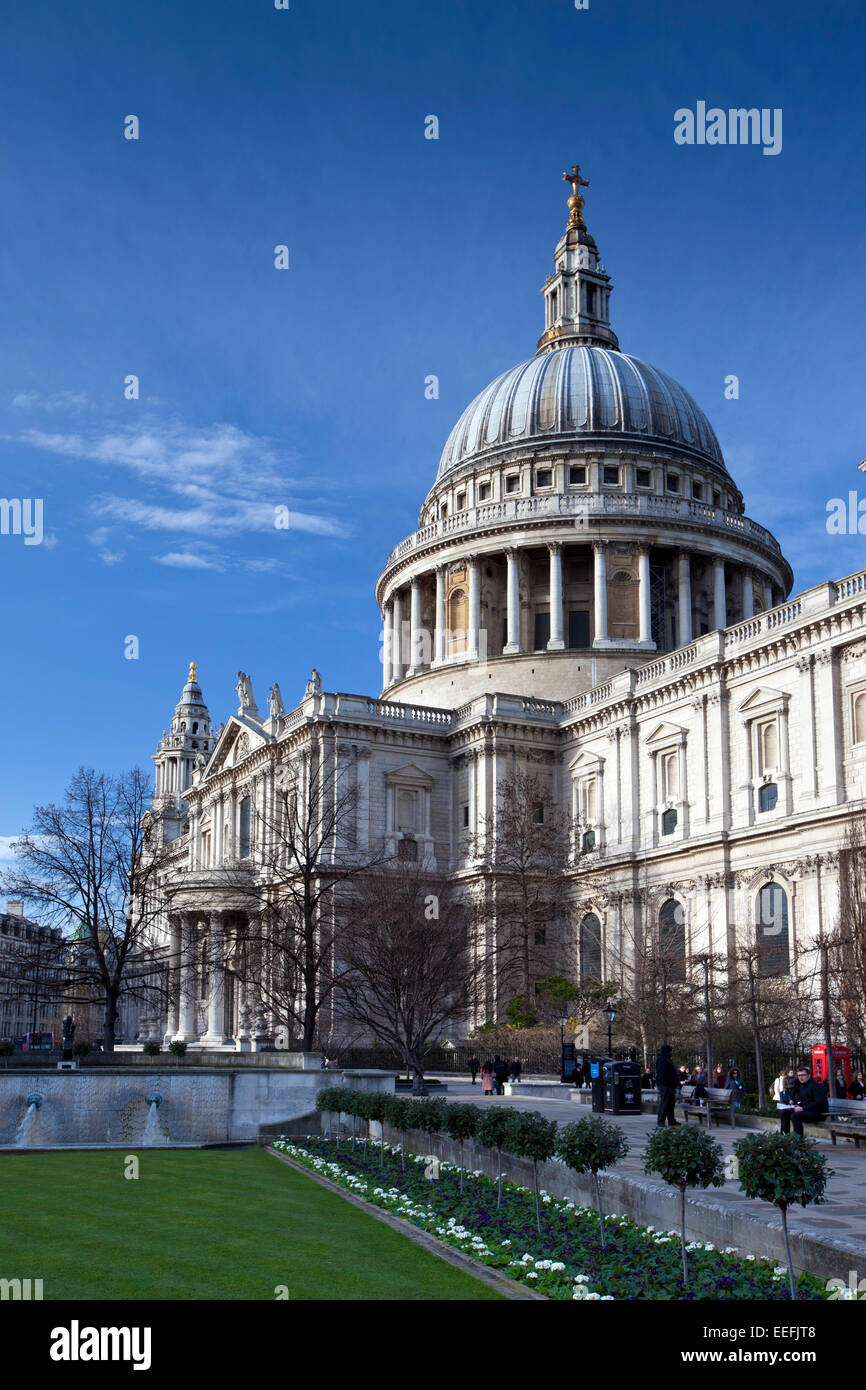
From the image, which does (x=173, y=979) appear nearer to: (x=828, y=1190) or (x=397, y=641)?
(x=397, y=641)

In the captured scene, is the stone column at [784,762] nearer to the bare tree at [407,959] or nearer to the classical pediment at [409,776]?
the bare tree at [407,959]

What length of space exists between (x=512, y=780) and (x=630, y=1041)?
2042 cm

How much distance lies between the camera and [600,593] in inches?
3034

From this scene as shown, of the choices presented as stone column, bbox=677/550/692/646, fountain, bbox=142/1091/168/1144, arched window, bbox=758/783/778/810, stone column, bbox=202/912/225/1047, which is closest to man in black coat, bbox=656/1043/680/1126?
fountain, bbox=142/1091/168/1144

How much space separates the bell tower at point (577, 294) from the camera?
9706 centimetres

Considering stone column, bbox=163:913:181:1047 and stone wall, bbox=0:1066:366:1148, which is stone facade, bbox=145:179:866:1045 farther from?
stone wall, bbox=0:1066:366:1148

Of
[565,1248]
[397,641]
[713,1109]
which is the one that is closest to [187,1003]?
[397,641]

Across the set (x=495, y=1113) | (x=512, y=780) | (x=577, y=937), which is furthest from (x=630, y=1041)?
(x=495, y=1113)

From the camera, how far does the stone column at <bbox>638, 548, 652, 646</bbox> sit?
7706cm

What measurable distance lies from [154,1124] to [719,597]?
5432 centimetres

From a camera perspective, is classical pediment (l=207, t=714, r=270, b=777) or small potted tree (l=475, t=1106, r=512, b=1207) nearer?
small potted tree (l=475, t=1106, r=512, b=1207)

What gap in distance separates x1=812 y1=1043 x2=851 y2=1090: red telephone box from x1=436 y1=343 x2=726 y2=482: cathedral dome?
181ft

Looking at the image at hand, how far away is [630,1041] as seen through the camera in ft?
161
